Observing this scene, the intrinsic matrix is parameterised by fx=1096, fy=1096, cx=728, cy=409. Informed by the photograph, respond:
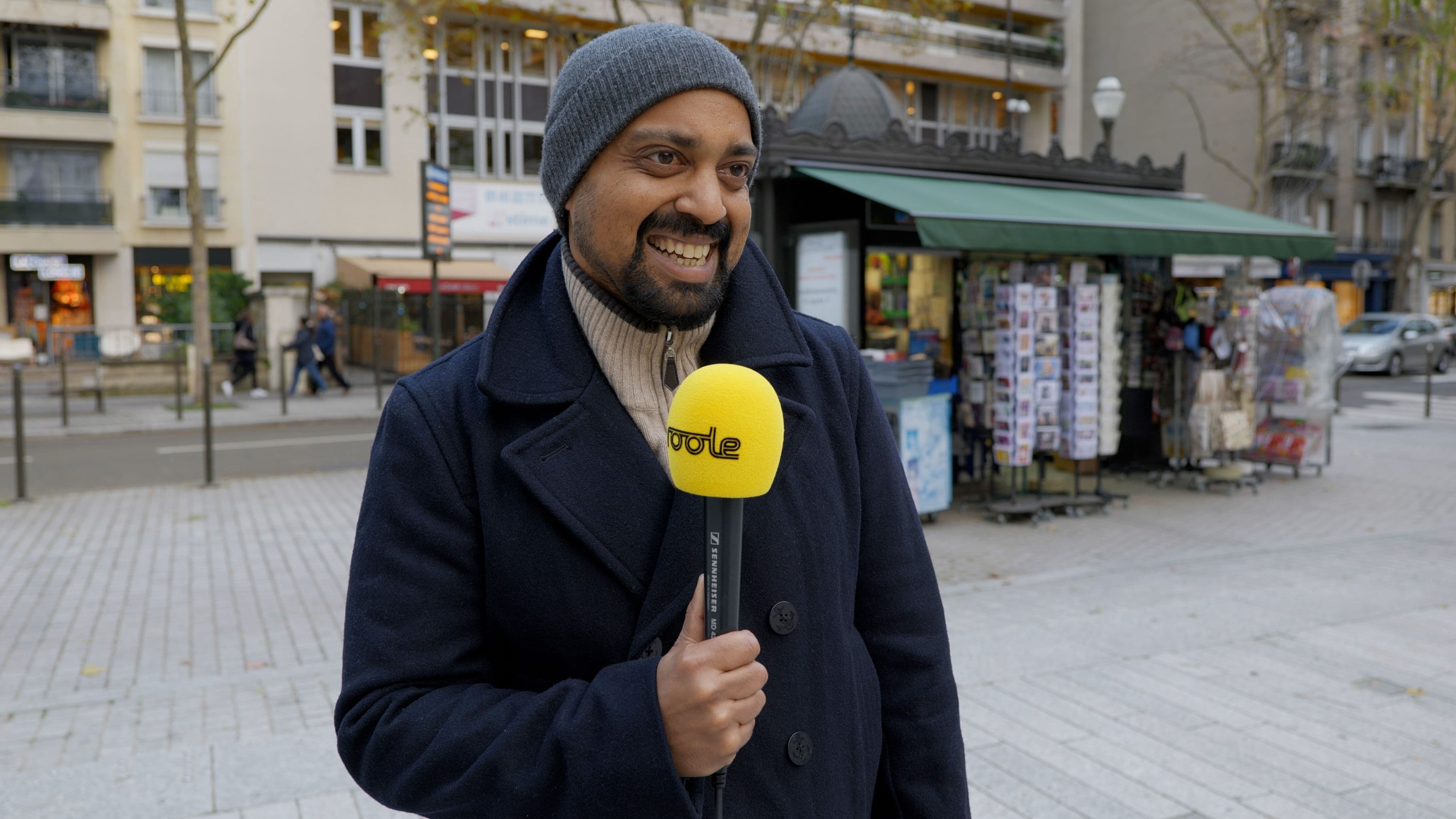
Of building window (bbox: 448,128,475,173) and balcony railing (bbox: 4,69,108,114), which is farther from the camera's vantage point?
building window (bbox: 448,128,475,173)

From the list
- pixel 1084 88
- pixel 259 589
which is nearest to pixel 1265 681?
pixel 259 589

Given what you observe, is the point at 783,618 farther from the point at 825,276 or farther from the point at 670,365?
the point at 825,276

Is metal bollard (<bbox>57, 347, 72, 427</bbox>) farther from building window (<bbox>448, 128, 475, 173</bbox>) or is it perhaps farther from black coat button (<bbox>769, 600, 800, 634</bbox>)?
black coat button (<bbox>769, 600, 800, 634</bbox>)

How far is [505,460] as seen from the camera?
142 cm

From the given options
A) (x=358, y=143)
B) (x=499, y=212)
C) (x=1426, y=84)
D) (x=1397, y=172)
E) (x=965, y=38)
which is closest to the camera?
(x=1426, y=84)

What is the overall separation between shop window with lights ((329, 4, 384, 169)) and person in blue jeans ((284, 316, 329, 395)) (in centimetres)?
1042

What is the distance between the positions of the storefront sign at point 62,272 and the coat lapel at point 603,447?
1249 inches

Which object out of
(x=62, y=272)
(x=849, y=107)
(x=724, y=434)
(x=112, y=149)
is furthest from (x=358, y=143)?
(x=724, y=434)

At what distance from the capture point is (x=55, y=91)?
28.6 meters

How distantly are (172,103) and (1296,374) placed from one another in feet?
93.3

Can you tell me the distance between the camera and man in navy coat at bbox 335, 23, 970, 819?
1324 millimetres

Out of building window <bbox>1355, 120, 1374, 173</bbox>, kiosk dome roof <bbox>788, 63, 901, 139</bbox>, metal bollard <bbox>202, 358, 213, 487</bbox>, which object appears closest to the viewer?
metal bollard <bbox>202, 358, 213, 487</bbox>

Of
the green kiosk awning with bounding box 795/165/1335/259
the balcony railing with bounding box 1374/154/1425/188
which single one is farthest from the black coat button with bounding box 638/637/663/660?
the balcony railing with bounding box 1374/154/1425/188

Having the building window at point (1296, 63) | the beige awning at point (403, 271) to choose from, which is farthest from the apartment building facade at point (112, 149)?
the building window at point (1296, 63)
